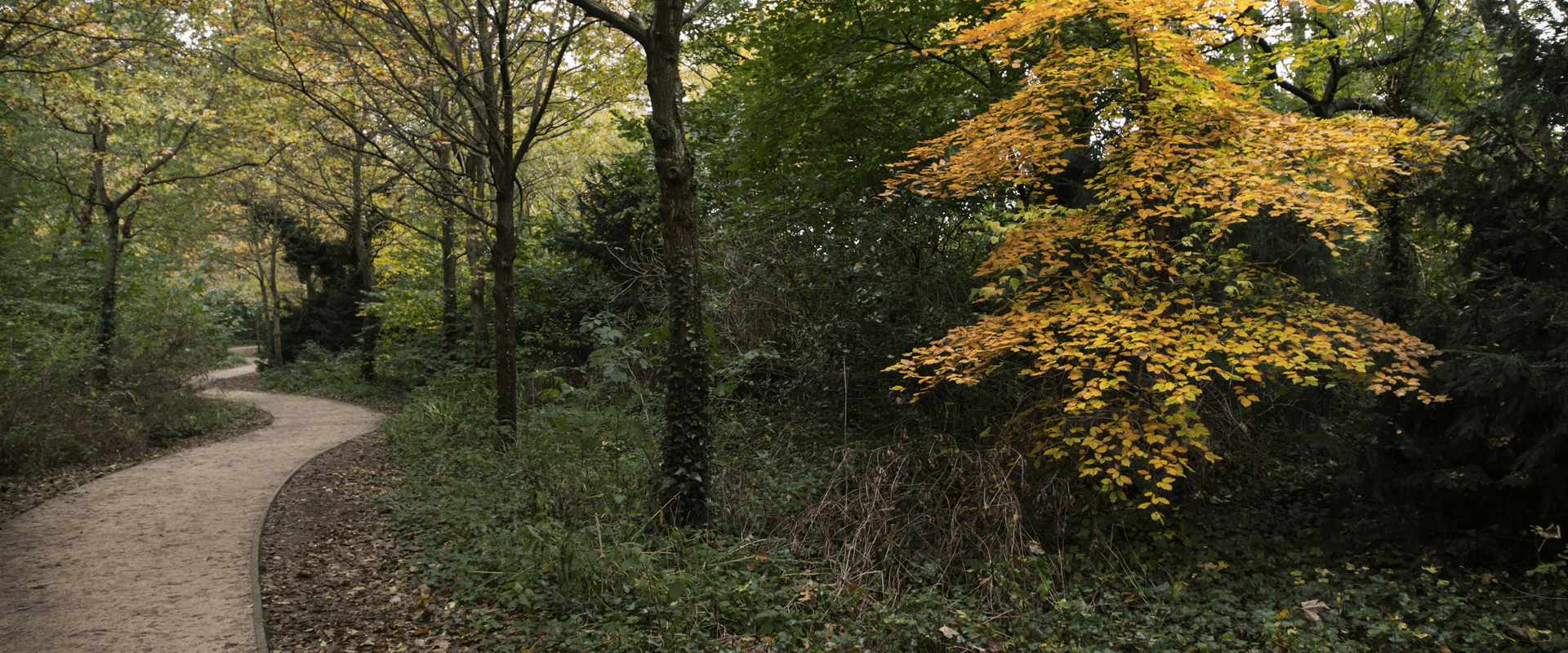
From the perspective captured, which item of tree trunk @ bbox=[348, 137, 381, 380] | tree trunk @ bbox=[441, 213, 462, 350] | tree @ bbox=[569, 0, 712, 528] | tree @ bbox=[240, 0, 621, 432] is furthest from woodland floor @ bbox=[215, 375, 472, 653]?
tree trunk @ bbox=[348, 137, 381, 380]

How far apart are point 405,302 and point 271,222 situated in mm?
10812

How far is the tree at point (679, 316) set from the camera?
6508 millimetres

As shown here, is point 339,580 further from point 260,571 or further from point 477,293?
point 477,293

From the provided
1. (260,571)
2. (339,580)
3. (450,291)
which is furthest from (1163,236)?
(450,291)

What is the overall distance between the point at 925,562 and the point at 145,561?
6794 millimetres

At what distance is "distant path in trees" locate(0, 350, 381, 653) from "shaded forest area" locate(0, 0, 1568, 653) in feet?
4.39

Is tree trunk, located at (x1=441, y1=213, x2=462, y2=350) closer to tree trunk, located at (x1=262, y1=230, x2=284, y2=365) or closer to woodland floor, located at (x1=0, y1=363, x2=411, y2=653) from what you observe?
woodland floor, located at (x1=0, y1=363, x2=411, y2=653)

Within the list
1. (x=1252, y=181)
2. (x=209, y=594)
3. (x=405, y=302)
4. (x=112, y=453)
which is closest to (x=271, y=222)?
(x=405, y=302)

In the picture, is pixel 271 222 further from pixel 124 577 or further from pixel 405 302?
pixel 124 577

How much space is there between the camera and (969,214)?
9.14 metres

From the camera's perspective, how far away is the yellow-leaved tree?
5.47m

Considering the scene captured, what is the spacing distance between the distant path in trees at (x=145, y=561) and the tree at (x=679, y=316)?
3.20 meters

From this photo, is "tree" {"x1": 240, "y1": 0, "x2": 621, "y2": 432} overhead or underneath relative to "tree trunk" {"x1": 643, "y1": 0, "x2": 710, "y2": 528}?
overhead

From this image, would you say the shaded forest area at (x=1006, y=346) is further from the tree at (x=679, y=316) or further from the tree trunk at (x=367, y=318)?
the tree trunk at (x=367, y=318)
